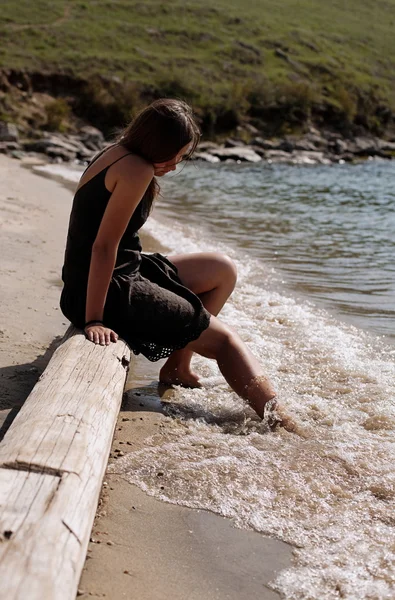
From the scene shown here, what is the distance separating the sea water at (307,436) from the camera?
2.44 meters

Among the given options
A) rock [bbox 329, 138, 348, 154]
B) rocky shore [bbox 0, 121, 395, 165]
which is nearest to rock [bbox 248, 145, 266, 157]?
rocky shore [bbox 0, 121, 395, 165]

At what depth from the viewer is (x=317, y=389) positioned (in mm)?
4051

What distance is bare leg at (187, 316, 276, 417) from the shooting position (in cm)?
362

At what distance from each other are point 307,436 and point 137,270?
1192 millimetres

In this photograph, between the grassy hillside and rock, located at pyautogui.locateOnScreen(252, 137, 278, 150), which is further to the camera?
the grassy hillside

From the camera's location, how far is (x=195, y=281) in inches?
161

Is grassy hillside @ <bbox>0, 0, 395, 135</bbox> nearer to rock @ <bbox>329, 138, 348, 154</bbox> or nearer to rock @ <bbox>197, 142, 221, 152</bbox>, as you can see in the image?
rock @ <bbox>197, 142, 221, 152</bbox>

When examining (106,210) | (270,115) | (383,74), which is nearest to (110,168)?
(106,210)

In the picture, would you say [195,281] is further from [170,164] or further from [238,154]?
[238,154]

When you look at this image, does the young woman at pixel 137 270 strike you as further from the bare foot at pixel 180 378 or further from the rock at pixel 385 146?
the rock at pixel 385 146

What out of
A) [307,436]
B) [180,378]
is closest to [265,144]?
[180,378]

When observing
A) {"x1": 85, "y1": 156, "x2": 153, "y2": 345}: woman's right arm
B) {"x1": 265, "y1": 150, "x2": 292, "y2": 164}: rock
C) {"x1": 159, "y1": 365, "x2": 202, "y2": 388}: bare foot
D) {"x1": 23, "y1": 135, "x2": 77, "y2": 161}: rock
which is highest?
{"x1": 85, "y1": 156, "x2": 153, "y2": 345}: woman's right arm

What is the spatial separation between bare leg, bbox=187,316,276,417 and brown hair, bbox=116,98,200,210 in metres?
0.89

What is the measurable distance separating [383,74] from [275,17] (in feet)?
35.0
